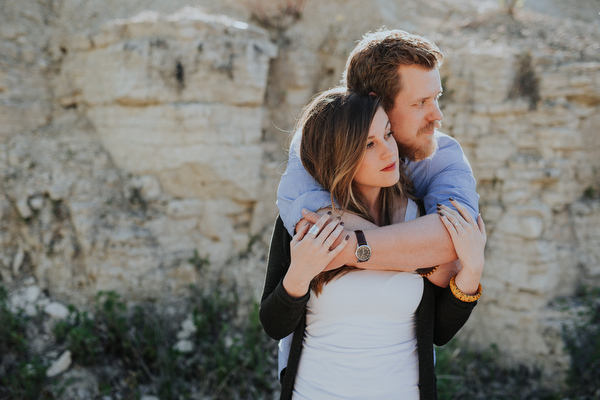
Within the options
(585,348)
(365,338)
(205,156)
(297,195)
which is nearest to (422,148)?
(297,195)

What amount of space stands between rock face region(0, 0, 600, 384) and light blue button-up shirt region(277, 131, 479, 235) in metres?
3.04

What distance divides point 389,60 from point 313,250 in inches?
36.3

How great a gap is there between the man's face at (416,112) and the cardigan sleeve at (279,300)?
71cm

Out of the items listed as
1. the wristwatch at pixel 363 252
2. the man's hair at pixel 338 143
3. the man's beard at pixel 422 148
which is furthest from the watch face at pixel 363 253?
the man's beard at pixel 422 148

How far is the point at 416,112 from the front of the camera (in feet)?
6.10

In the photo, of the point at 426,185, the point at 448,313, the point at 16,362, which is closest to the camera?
the point at 448,313

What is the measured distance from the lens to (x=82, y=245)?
448cm

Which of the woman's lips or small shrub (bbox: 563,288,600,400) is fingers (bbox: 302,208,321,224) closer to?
the woman's lips

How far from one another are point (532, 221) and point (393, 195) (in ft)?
11.7

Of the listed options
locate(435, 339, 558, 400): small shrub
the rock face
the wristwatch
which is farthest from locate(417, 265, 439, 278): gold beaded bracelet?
the rock face

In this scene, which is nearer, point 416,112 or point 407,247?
point 407,247

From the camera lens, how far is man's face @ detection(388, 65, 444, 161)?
1.83 metres

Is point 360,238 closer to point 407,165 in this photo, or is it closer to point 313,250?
point 313,250

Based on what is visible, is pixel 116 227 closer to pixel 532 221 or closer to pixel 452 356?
pixel 452 356
